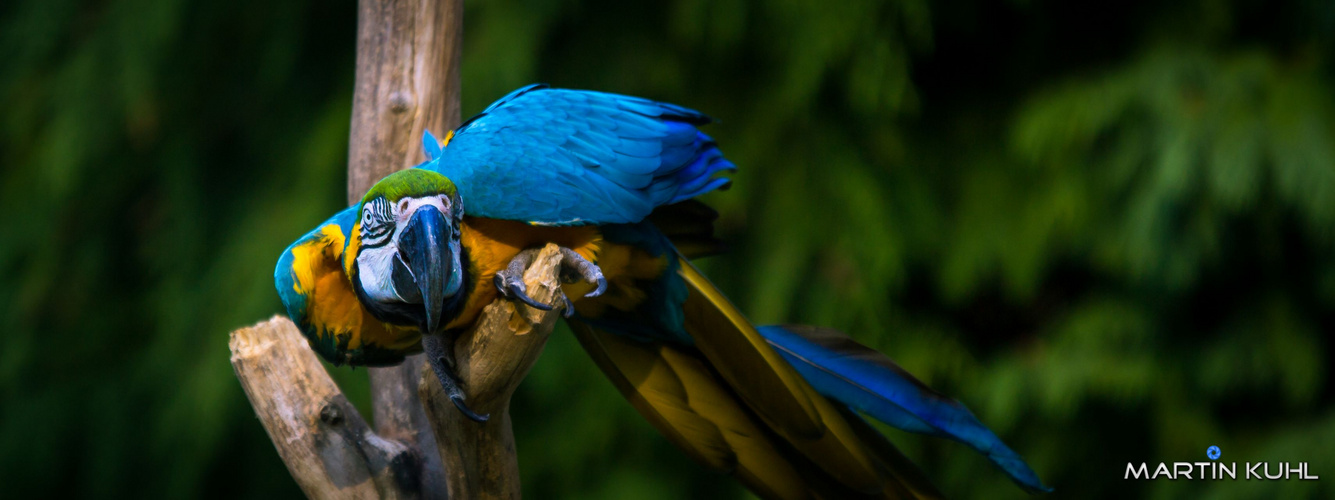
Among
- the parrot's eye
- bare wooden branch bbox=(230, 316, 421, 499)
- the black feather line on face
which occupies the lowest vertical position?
bare wooden branch bbox=(230, 316, 421, 499)

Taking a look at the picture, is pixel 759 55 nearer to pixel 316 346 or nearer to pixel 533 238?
pixel 533 238

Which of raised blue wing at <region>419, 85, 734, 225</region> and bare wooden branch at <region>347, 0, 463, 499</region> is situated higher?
bare wooden branch at <region>347, 0, 463, 499</region>

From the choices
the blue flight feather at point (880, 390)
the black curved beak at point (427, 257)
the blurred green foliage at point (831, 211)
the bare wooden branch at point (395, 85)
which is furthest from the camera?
the blurred green foliage at point (831, 211)

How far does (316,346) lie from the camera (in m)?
0.78

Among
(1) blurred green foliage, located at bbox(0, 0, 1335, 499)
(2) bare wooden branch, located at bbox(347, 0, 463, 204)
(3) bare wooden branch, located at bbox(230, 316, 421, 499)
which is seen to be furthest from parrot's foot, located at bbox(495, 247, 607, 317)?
(1) blurred green foliage, located at bbox(0, 0, 1335, 499)

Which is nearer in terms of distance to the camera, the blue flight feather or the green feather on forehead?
the green feather on forehead

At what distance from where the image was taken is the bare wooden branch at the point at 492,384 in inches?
28.4

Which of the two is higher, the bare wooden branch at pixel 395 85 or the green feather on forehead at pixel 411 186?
the bare wooden branch at pixel 395 85

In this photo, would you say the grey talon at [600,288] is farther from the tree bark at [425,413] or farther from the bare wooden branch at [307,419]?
the bare wooden branch at [307,419]

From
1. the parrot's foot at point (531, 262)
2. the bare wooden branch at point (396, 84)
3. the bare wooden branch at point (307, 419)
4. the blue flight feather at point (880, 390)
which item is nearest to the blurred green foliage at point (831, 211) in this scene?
the bare wooden branch at point (396, 84)

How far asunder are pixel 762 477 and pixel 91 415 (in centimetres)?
157

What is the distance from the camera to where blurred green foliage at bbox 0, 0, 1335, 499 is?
1.45m

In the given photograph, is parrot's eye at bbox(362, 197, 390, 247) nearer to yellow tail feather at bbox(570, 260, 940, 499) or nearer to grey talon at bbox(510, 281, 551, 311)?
grey talon at bbox(510, 281, 551, 311)

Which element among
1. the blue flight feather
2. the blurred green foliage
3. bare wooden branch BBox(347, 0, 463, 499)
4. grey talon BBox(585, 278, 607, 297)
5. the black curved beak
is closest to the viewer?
the black curved beak
